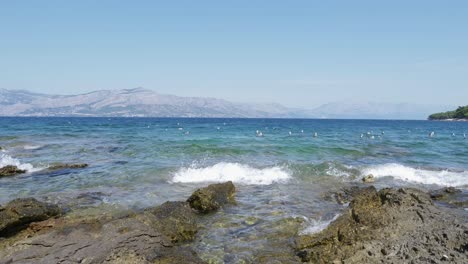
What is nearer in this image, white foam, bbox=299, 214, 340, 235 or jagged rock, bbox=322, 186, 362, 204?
white foam, bbox=299, 214, 340, 235

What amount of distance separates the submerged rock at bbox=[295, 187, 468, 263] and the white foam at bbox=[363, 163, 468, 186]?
10546 mm

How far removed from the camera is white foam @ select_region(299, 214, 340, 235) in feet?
32.3

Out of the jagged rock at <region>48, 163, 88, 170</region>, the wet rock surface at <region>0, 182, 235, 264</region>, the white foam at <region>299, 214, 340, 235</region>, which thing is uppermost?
the wet rock surface at <region>0, 182, 235, 264</region>

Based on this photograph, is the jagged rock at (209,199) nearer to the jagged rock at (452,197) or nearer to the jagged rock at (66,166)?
the jagged rock at (452,197)

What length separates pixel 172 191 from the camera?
15648mm

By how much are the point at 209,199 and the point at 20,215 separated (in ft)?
18.2

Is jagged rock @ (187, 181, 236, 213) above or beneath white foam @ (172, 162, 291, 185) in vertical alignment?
above

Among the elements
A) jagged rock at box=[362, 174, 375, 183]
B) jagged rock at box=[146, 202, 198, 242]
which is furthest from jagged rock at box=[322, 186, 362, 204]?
jagged rock at box=[146, 202, 198, 242]

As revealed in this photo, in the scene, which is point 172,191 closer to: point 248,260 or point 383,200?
point 248,260

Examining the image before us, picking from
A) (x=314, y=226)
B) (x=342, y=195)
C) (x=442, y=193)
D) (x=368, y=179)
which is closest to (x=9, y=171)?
(x=314, y=226)

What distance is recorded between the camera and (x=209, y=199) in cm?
→ 1233

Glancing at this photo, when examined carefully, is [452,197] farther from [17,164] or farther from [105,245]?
[17,164]

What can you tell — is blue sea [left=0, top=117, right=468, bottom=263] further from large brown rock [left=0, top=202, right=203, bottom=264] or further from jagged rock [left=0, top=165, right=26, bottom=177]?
large brown rock [left=0, top=202, right=203, bottom=264]

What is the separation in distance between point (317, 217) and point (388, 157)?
1897 centimetres
